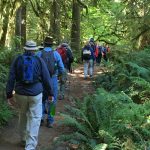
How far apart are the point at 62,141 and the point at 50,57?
6.60ft

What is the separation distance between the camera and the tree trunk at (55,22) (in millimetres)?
24875

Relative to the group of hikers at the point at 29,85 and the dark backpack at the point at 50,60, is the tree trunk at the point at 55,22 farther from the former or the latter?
the group of hikers at the point at 29,85

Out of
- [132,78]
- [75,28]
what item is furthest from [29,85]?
[75,28]

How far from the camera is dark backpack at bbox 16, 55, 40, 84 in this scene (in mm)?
7367

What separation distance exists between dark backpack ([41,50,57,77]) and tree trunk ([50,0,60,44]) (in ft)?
51.2

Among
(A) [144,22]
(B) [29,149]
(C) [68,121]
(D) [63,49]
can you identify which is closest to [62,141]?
(C) [68,121]

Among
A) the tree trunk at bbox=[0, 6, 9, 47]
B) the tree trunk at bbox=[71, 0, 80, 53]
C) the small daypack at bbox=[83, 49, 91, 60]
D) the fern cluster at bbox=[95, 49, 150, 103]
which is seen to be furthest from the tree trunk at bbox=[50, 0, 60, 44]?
the fern cluster at bbox=[95, 49, 150, 103]

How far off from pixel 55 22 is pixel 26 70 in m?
18.0

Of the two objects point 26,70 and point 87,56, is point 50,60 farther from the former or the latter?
point 87,56

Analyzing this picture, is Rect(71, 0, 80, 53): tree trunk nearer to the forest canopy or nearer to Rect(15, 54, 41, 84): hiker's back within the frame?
the forest canopy

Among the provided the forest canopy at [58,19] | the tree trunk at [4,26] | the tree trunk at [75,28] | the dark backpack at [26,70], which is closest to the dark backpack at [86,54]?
the forest canopy at [58,19]

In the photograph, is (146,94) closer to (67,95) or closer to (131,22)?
(67,95)

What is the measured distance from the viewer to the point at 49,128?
9625 millimetres

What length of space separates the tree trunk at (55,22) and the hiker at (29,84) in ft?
57.0
